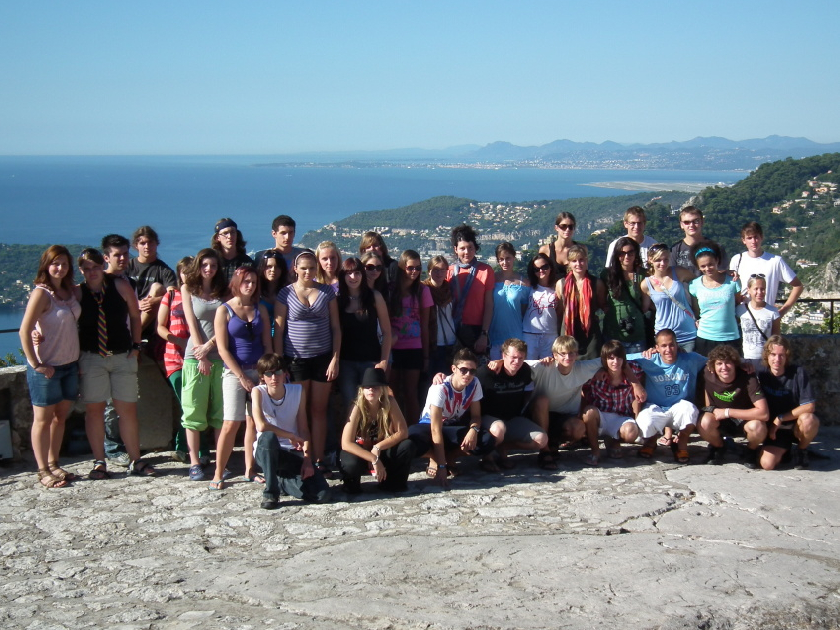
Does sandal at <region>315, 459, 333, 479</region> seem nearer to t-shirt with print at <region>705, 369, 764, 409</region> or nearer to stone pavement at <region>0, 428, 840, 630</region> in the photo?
stone pavement at <region>0, 428, 840, 630</region>

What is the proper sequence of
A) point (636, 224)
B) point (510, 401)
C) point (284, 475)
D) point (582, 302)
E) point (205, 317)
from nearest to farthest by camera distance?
point (284, 475), point (205, 317), point (510, 401), point (582, 302), point (636, 224)

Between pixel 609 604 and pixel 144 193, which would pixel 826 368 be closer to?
pixel 609 604

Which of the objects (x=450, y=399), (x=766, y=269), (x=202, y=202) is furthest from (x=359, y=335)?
(x=202, y=202)

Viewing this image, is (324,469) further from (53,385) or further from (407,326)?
(53,385)

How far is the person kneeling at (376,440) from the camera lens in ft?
20.6

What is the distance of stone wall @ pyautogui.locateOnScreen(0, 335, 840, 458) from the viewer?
285 inches

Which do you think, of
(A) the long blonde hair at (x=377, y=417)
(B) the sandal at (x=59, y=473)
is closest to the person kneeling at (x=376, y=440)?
(A) the long blonde hair at (x=377, y=417)

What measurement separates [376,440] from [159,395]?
2.31 meters

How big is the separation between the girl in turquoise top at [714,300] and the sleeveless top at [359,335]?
2981 mm

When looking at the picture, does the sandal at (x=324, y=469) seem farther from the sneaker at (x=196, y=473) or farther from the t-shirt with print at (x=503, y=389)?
the t-shirt with print at (x=503, y=389)

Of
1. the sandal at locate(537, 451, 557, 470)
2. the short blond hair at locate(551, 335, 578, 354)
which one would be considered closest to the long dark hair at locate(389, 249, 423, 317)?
the short blond hair at locate(551, 335, 578, 354)

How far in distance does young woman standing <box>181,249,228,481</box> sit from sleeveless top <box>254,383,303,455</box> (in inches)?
23.6

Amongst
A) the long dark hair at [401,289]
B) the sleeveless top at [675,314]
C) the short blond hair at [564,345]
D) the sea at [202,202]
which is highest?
the long dark hair at [401,289]

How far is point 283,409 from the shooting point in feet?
20.6
